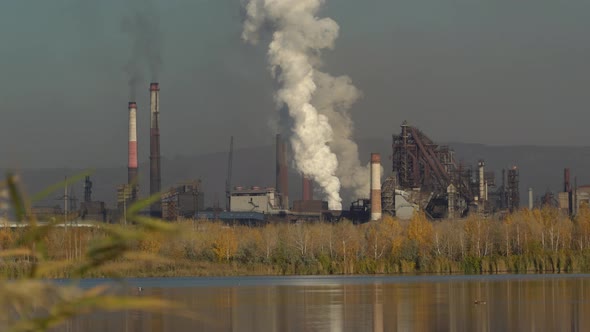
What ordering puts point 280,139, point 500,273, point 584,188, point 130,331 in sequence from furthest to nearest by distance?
point 584,188, point 280,139, point 500,273, point 130,331

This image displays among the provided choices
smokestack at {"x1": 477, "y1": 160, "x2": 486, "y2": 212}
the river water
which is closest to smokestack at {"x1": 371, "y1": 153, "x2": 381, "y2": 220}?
smokestack at {"x1": 477, "y1": 160, "x2": 486, "y2": 212}

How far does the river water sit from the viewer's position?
38.1 metres

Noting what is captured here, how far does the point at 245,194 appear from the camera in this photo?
4756 inches

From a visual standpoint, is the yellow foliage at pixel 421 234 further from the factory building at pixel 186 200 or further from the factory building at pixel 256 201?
the factory building at pixel 186 200

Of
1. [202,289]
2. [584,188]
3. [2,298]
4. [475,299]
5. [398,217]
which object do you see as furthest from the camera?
[584,188]

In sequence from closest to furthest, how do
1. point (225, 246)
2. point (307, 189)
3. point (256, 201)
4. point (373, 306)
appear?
1. point (373, 306)
2. point (225, 246)
3. point (256, 201)
4. point (307, 189)

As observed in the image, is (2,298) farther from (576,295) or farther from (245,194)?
(245,194)

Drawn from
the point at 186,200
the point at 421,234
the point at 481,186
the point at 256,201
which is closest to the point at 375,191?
the point at 481,186

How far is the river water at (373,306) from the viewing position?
3806 centimetres

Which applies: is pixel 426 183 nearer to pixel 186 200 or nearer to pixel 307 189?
pixel 307 189

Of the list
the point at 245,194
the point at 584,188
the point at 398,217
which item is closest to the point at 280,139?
the point at 245,194

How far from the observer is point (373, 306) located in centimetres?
4669

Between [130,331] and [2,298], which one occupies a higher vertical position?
[2,298]

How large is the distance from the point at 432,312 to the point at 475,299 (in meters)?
6.22
